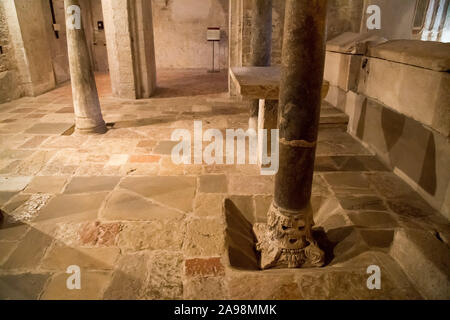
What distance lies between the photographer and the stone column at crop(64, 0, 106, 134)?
4.92 meters

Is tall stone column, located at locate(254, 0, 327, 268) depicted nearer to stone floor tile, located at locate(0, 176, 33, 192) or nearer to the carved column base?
the carved column base

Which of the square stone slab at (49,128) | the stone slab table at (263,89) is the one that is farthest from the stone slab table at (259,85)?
the square stone slab at (49,128)

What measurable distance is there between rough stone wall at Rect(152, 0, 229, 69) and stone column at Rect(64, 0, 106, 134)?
24.8ft

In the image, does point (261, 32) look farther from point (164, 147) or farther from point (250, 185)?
point (250, 185)

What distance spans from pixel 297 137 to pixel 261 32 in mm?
3033

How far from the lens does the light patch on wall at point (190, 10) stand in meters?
11.8

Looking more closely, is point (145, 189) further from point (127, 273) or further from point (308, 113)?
point (308, 113)

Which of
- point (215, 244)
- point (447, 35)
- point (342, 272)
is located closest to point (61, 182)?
point (215, 244)

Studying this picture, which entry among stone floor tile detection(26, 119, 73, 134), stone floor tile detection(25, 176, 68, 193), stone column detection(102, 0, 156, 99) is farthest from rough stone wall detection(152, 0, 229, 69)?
stone floor tile detection(25, 176, 68, 193)

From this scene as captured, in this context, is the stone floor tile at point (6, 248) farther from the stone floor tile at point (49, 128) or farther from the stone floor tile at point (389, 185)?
the stone floor tile at point (389, 185)

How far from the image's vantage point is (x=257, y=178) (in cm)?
392

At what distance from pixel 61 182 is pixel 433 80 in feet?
14.1

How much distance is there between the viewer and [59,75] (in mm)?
9352

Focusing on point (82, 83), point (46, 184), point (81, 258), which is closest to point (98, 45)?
point (82, 83)
